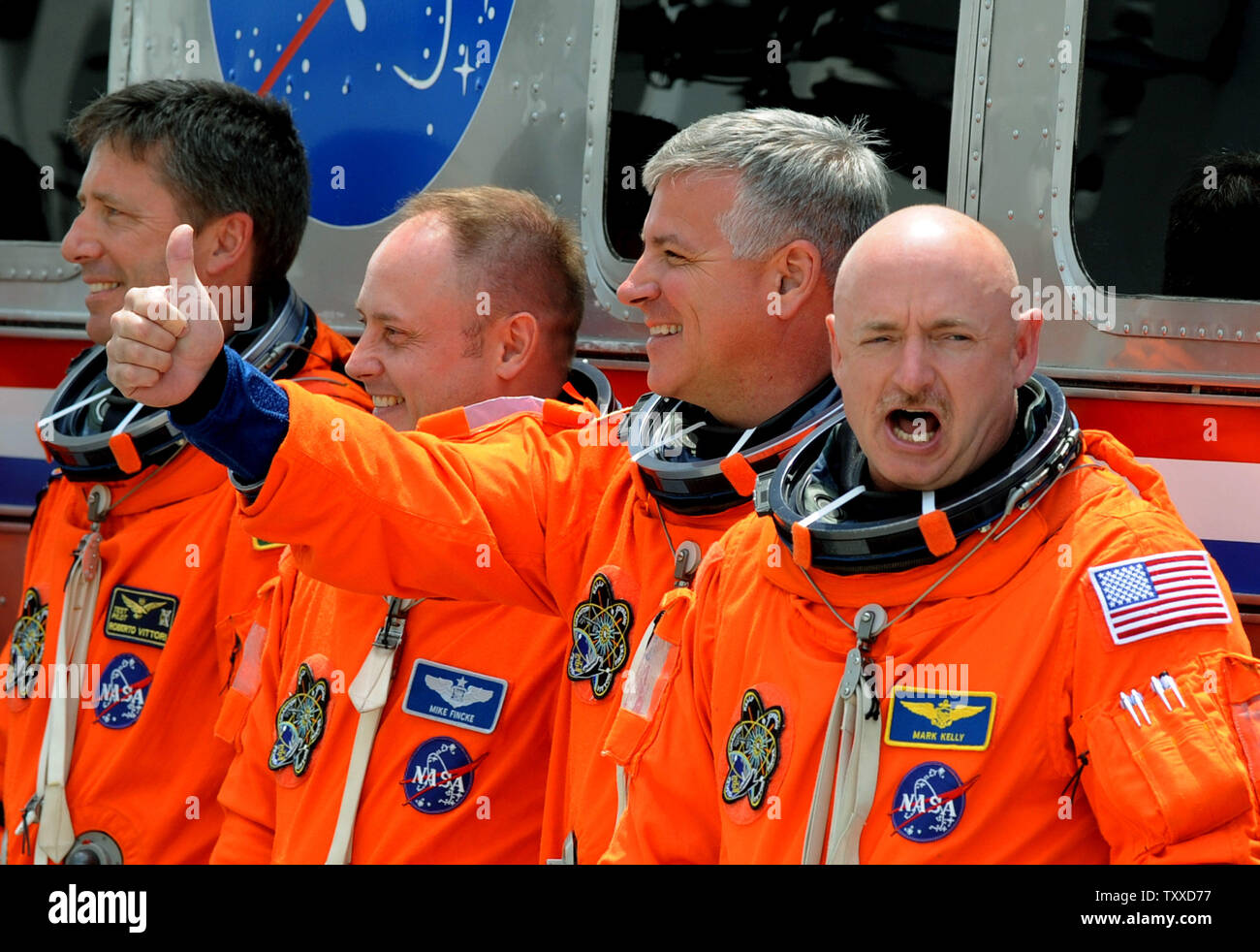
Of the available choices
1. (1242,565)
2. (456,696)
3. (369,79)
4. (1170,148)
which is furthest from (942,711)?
(369,79)

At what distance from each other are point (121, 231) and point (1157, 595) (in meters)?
Result: 2.87

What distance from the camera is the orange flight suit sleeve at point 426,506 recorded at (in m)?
2.80

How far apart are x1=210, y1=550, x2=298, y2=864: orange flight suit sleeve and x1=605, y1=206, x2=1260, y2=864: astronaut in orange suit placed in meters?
1.07

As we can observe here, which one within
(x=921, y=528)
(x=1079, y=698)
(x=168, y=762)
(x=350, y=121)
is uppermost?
(x=350, y=121)

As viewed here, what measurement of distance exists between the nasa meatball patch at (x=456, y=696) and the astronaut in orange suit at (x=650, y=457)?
6.2 inches

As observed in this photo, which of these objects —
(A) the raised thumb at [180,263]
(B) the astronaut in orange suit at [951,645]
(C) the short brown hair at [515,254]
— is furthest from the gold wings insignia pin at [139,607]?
(B) the astronaut in orange suit at [951,645]

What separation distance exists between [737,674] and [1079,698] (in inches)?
22.5

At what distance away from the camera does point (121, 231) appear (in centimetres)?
407

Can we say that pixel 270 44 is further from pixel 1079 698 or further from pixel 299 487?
pixel 1079 698

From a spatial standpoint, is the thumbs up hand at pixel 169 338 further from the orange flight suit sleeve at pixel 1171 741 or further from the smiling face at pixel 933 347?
the orange flight suit sleeve at pixel 1171 741

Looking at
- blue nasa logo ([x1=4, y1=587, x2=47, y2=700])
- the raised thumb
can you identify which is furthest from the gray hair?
blue nasa logo ([x1=4, y1=587, x2=47, y2=700])

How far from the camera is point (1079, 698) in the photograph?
2213 mm
